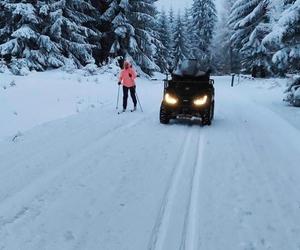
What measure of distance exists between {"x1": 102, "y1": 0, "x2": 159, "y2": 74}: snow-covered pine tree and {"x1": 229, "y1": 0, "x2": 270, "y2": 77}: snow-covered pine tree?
10.1m

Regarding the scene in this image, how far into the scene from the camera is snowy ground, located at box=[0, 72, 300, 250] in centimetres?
502

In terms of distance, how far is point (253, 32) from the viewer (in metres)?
40.5

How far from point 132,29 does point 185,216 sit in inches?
1199

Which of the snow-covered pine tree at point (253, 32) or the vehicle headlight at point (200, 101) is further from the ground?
the snow-covered pine tree at point (253, 32)

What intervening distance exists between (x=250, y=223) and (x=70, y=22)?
2496cm

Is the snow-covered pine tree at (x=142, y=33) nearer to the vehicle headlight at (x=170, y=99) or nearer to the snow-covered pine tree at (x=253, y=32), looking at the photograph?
the snow-covered pine tree at (x=253, y=32)

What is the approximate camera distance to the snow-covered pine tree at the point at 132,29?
34625 mm

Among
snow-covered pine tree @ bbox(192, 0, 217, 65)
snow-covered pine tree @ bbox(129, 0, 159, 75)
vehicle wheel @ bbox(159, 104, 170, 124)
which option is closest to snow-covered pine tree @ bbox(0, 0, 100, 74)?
snow-covered pine tree @ bbox(129, 0, 159, 75)

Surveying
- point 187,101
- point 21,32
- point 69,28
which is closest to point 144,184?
point 187,101

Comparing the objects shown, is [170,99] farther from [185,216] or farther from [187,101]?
[185,216]

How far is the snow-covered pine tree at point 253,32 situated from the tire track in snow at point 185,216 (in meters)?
33.3

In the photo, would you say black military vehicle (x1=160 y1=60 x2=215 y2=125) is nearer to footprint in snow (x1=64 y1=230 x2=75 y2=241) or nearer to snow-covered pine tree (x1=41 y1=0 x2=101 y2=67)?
footprint in snow (x1=64 y1=230 x2=75 y2=241)

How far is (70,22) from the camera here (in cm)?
2827

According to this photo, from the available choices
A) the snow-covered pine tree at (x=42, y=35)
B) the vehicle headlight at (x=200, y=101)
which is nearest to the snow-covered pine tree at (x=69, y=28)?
the snow-covered pine tree at (x=42, y=35)
